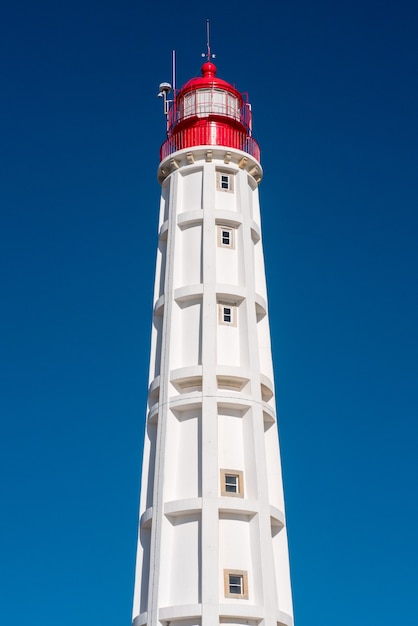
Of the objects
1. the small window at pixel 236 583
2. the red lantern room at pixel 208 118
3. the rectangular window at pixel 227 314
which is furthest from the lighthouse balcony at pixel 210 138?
the small window at pixel 236 583

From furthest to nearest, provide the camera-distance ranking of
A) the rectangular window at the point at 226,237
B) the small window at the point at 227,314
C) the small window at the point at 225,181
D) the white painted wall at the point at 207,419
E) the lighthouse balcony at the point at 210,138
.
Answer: the lighthouse balcony at the point at 210,138
the small window at the point at 225,181
the rectangular window at the point at 226,237
the small window at the point at 227,314
the white painted wall at the point at 207,419

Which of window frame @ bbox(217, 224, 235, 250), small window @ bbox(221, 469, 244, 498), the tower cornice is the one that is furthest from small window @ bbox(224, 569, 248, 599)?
the tower cornice

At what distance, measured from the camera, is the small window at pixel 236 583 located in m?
35.9

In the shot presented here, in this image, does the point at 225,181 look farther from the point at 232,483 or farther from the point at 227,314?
the point at 232,483

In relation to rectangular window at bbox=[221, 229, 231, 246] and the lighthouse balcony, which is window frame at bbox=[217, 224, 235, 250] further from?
the lighthouse balcony

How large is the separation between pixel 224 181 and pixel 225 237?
350cm

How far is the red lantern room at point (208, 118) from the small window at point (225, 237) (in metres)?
4.95

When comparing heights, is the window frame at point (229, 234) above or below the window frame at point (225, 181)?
below

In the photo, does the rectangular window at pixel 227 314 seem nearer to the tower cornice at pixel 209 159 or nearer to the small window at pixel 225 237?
the small window at pixel 225 237

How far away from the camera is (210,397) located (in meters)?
39.6


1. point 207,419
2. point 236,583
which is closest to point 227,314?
point 207,419

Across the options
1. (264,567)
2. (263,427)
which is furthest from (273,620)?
(263,427)

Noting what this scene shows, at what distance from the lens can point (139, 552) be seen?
129ft

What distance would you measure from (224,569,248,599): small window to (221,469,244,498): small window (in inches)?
128
